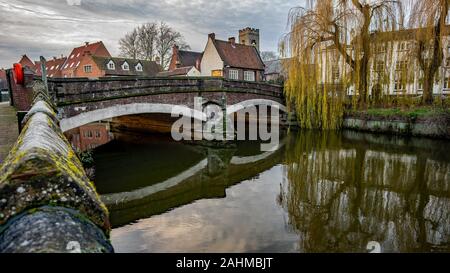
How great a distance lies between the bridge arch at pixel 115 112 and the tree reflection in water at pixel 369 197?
538 centimetres

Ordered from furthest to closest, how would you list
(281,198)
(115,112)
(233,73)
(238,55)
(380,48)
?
(238,55), (233,73), (380,48), (115,112), (281,198)

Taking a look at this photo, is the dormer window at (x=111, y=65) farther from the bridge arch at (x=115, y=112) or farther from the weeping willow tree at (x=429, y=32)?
the weeping willow tree at (x=429, y=32)

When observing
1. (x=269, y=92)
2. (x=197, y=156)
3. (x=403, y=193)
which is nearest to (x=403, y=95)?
(x=269, y=92)

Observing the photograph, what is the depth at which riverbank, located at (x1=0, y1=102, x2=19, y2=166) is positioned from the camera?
4468 mm

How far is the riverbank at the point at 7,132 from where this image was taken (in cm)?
447

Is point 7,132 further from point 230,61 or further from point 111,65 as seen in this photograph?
point 111,65

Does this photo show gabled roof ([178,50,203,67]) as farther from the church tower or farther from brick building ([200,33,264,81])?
the church tower

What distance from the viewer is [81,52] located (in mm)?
41406

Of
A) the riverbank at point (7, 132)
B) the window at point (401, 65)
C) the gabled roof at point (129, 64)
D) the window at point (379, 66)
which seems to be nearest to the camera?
the riverbank at point (7, 132)

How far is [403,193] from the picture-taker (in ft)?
22.8

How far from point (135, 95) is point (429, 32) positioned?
1278cm

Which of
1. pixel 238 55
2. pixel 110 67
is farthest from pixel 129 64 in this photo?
pixel 238 55

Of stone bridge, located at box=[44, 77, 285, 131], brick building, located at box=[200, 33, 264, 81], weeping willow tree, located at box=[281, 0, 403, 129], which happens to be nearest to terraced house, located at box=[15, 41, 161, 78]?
brick building, located at box=[200, 33, 264, 81]

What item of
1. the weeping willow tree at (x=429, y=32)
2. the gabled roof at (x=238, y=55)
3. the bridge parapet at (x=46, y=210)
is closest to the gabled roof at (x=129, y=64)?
the gabled roof at (x=238, y=55)
